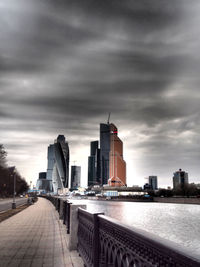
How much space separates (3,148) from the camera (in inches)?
2087

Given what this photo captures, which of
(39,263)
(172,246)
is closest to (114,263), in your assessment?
(172,246)

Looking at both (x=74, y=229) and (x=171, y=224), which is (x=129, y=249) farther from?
(x=171, y=224)

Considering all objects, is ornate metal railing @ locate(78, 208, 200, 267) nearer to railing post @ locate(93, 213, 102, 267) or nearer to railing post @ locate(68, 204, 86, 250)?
railing post @ locate(93, 213, 102, 267)

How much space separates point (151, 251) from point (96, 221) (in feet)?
8.29

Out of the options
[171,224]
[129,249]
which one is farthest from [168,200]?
[129,249]

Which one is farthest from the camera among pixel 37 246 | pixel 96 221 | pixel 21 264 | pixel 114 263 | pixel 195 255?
pixel 37 246

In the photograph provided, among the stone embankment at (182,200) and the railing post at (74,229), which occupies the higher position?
the railing post at (74,229)

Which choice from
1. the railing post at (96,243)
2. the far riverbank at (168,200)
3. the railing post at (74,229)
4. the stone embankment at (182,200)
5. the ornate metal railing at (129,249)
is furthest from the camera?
the far riverbank at (168,200)

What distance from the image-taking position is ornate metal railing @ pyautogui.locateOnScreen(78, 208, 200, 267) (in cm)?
196

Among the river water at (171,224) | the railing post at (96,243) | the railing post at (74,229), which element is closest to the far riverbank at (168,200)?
the river water at (171,224)

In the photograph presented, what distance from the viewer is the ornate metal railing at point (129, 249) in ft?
6.45

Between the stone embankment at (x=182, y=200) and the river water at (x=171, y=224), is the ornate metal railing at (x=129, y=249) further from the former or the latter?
the stone embankment at (x=182, y=200)

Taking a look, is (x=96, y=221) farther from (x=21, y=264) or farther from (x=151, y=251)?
(x=21, y=264)

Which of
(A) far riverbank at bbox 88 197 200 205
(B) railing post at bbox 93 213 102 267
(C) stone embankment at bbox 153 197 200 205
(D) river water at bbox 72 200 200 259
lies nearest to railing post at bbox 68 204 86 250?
(D) river water at bbox 72 200 200 259
